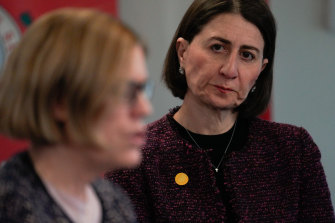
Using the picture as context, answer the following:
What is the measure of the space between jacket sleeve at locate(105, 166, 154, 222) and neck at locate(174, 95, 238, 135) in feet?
0.70

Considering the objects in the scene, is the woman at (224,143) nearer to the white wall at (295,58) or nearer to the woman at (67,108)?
the woman at (67,108)

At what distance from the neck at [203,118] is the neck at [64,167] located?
0.73m

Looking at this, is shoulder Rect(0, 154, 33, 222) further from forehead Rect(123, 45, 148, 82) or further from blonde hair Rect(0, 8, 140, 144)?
forehead Rect(123, 45, 148, 82)

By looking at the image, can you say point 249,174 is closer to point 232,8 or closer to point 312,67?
point 232,8

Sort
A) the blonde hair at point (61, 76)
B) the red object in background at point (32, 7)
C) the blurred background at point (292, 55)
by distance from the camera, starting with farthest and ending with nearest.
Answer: the blurred background at point (292, 55) → the red object in background at point (32, 7) → the blonde hair at point (61, 76)

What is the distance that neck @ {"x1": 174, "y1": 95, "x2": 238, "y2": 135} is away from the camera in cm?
151

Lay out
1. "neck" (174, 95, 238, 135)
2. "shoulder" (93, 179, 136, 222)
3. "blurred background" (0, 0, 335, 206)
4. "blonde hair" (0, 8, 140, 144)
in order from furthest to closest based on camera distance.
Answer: "blurred background" (0, 0, 335, 206), "neck" (174, 95, 238, 135), "shoulder" (93, 179, 136, 222), "blonde hair" (0, 8, 140, 144)

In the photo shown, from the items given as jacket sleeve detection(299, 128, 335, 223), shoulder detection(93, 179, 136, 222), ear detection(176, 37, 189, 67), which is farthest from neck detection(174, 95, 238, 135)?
shoulder detection(93, 179, 136, 222)

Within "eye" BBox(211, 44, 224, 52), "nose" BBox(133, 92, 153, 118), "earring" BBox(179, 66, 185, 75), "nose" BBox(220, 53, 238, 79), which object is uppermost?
"eye" BBox(211, 44, 224, 52)

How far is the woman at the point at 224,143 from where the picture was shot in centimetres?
144

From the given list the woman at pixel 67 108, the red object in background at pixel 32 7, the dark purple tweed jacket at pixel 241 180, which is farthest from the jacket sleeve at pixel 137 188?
the red object in background at pixel 32 7

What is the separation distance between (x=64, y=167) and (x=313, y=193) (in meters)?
1.01

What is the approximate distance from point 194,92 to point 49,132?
0.76 metres

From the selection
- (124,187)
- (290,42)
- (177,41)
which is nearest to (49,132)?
(124,187)
